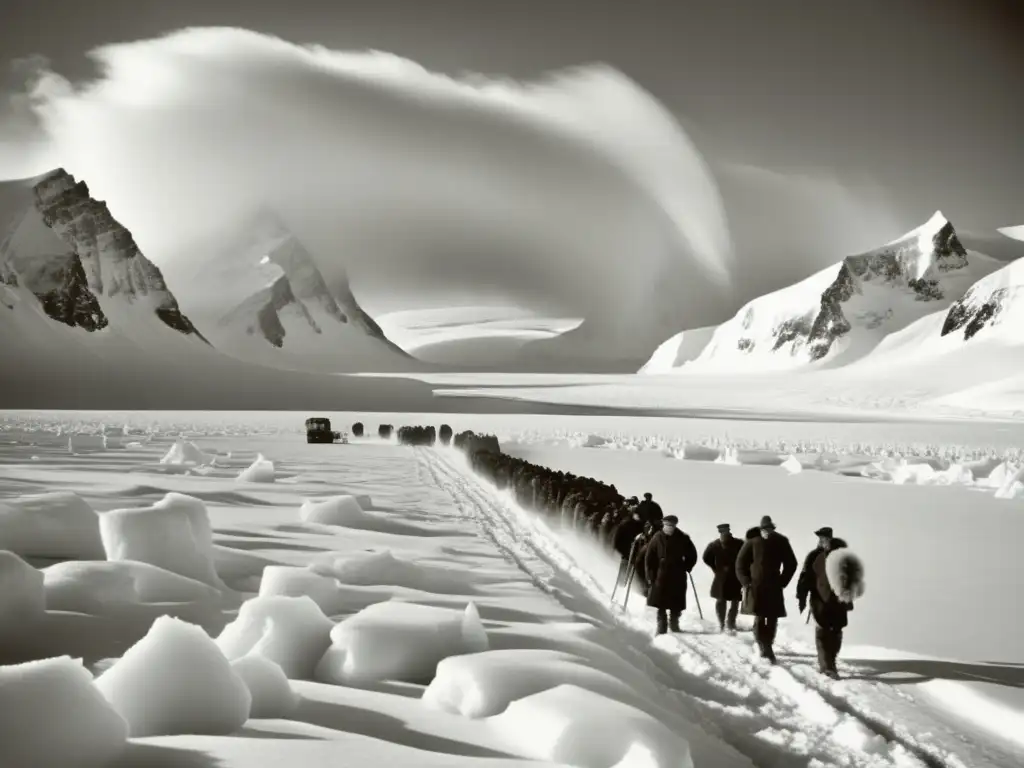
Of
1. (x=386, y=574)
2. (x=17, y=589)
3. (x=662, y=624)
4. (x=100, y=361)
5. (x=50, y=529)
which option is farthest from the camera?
(x=100, y=361)

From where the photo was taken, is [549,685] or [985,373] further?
[985,373]

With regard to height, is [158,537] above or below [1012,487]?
above

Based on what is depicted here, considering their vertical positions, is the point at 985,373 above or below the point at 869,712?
above

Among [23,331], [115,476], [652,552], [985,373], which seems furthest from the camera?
[23,331]

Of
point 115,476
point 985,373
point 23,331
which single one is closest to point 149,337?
point 23,331

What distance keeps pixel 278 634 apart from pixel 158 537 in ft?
11.6

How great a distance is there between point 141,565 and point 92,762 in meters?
5.03

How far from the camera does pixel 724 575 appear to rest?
10109 mm

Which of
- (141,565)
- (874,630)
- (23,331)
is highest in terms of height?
(23,331)

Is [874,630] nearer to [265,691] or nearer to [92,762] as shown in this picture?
[265,691]

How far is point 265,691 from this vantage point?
621cm

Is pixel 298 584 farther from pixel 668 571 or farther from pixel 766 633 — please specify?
pixel 766 633

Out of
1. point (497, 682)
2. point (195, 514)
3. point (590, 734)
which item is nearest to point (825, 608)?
point (497, 682)

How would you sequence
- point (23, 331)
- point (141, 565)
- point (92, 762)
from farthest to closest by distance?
point (23, 331)
point (141, 565)
point (92, 762)
